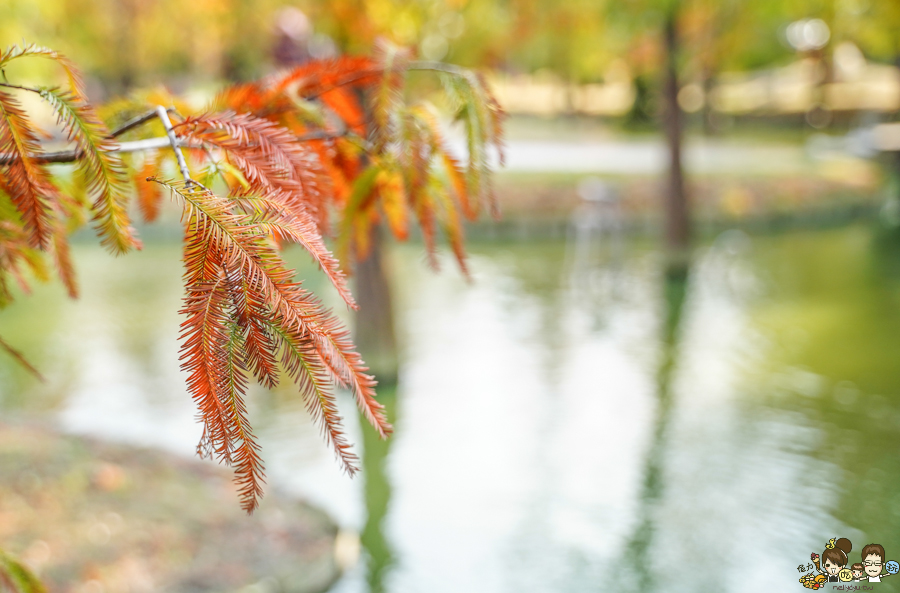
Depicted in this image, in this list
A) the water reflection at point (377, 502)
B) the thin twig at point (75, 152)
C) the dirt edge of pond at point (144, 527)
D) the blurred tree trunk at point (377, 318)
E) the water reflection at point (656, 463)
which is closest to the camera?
the thin twig at point (75, 152)

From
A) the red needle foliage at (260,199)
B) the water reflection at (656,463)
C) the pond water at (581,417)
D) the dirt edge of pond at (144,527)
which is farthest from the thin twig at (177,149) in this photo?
the water reflection at (656,463)

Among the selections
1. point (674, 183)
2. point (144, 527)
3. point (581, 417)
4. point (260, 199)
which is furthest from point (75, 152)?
point (674, 183)

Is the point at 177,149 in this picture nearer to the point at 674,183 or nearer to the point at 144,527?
the point at 144,527

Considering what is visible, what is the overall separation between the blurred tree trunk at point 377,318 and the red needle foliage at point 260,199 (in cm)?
515

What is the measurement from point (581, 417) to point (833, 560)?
2918 mm

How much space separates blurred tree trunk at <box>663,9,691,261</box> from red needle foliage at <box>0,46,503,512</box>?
10556mm

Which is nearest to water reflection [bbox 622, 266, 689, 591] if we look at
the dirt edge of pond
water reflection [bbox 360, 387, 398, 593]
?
water reflection [bbox 360, 387, 398, 593]

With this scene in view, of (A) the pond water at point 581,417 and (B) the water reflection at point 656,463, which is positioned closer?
(B) the water reflection at point 656,463

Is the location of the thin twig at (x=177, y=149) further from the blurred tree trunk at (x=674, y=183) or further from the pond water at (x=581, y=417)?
the blurred tree trunk at (x=674, y=183)

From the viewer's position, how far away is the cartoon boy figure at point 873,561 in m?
4.68

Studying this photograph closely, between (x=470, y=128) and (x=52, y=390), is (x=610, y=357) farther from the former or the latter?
(x=470, y=128)

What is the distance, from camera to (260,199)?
5.04 ft

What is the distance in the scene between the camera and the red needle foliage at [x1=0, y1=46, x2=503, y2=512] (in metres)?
1.42

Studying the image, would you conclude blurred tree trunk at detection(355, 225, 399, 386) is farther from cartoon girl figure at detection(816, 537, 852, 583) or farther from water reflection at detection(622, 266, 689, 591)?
cartoon girl figure at detection(816, 537, 852, 583)
